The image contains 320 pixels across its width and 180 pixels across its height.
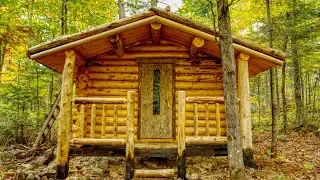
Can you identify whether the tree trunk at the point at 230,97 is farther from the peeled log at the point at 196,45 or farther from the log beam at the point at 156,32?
the log beam at the point at 156,32

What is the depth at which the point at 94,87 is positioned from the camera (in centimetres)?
876

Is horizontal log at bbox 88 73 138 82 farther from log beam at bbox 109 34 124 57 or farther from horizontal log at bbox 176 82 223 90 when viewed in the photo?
horizontal log at bbox 176 82 223 90

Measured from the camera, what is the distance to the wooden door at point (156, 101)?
28.3 feet

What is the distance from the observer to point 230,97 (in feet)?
16.0

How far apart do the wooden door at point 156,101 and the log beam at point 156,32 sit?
0.81 meters

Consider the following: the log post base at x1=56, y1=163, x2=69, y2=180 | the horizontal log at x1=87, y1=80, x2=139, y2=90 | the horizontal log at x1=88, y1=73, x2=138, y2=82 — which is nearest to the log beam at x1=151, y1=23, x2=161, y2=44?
the horizontal log at x1=88, y1=73, x2=138, y2=82

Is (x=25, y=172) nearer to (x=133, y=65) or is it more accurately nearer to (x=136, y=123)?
(x=136, y=123)

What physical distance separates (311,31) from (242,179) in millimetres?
10593

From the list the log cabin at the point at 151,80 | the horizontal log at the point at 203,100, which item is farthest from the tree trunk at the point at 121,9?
the horizontal log at the point at 203,100

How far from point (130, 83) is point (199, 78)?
7.32 feet

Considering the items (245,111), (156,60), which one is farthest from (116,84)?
(245,111)

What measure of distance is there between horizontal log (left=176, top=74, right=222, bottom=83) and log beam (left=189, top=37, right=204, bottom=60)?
2.02 ft

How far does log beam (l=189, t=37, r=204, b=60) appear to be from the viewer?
24.4 feet

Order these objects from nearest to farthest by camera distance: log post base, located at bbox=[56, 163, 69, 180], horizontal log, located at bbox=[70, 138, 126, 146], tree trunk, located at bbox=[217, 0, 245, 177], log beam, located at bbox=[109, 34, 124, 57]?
1. tree trunk, located at bbox=[217, 0, 245, 177]
2. log post base, located at bbox=[56, 163, 69, 180]
3. horizontal log, located at bbox=[70, 138, 126, 146]
4. log beam, located at bbox=[109, 34, 124, 57]
